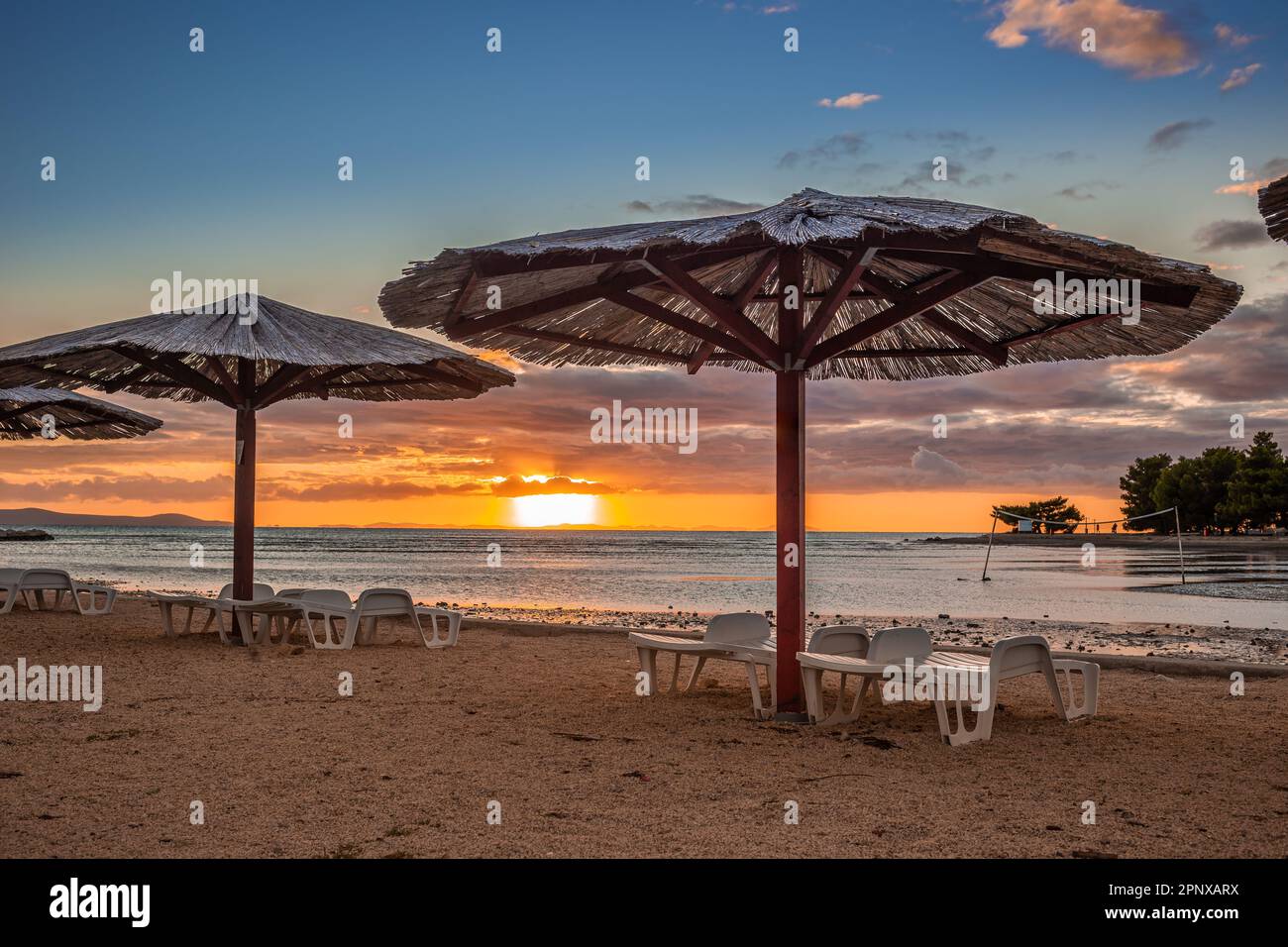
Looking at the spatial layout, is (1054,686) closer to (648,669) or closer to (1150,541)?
(648,669)

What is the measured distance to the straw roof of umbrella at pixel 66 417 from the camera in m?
11.9

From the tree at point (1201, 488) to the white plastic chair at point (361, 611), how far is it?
268 feet

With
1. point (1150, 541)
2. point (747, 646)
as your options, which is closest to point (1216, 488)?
point (1150, 541)

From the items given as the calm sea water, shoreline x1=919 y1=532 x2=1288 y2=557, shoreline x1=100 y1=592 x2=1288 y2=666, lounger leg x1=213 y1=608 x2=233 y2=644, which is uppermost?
lounger leg x1=213 y1=608 x2=233 y2=644

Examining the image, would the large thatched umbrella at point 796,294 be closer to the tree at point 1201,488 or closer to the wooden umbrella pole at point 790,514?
the wooden umbrella pole at point 790,514

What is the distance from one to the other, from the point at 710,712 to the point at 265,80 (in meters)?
9.68

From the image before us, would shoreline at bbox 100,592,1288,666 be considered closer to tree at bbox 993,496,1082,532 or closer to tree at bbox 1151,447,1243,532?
tree at bbox 1151,447,1243,532

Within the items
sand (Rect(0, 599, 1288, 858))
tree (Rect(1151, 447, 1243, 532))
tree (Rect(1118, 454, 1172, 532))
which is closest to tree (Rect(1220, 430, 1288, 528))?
tree (Rect(1151, 447, 1243, 532))

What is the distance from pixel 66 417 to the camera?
42.9 feet

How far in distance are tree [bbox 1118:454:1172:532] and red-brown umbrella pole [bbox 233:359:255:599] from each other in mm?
88757

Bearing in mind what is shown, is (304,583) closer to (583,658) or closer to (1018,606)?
(1018,606)

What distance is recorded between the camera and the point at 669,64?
10.1m

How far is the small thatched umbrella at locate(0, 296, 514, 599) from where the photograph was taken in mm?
7523
